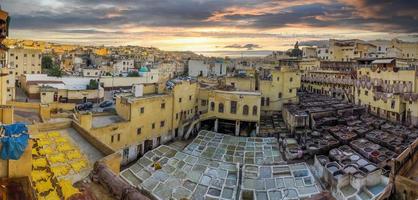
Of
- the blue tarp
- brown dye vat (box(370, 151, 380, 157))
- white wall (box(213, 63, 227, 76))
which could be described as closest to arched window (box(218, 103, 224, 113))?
brown dye vat (box(370, 151, 380, 157))

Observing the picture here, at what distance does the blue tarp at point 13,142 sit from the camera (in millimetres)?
7176

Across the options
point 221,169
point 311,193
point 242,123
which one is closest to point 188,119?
point 242,123

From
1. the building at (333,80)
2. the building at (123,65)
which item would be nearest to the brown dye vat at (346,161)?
the building at (333,80)

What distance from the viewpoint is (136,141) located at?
2373 centimetres

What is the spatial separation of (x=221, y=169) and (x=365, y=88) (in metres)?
22.1

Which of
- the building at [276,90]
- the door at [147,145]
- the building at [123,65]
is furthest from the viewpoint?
the building at [123,65]

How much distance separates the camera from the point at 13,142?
7.18m

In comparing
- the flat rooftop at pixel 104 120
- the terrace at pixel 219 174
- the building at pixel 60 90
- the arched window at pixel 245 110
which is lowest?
the terrace at pixel 219 174

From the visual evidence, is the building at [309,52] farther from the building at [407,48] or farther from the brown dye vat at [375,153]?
the brown dye vat at [375,153]

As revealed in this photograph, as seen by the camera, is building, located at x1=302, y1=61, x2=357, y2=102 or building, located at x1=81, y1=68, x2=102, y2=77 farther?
building, located at x1=81, y1=68, x2=102, y2=77

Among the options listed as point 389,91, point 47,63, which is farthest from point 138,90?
point 47,63

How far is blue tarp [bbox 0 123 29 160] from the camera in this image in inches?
283

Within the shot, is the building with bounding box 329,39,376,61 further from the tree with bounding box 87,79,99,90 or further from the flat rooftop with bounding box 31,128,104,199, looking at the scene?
the flat rooftop with bounding box 31,128,104,199

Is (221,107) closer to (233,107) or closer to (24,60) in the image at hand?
(233,107)
